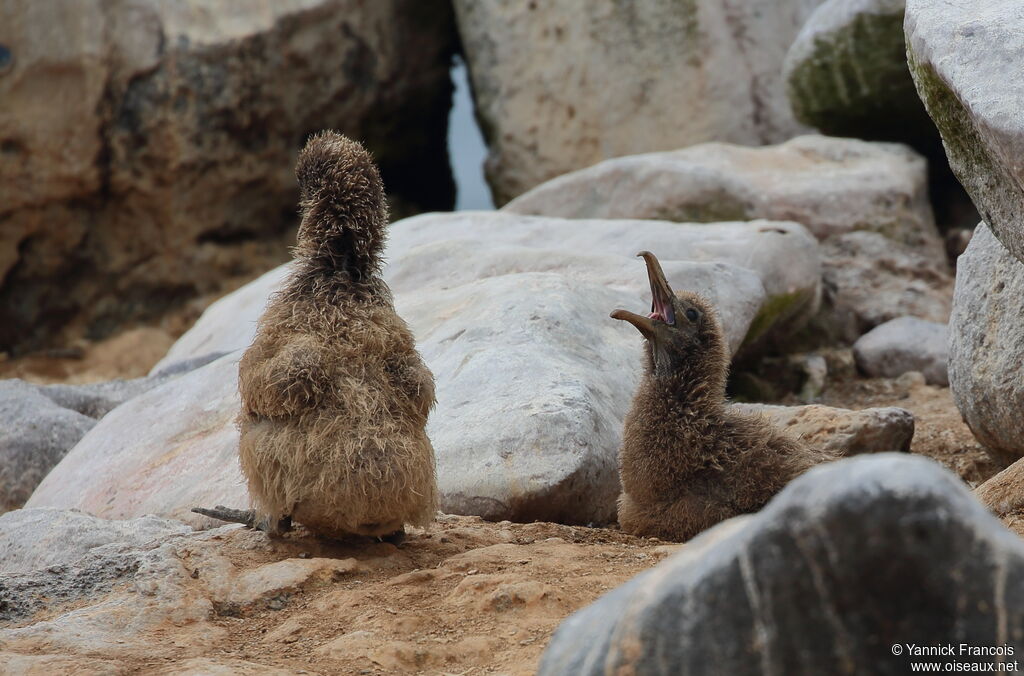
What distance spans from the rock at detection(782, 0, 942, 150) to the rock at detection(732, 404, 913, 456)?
512 cm

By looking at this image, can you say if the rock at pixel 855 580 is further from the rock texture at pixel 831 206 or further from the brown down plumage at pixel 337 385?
the rock texture at pixel 831 206

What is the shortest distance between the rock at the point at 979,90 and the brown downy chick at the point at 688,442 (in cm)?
135

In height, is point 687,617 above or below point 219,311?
above

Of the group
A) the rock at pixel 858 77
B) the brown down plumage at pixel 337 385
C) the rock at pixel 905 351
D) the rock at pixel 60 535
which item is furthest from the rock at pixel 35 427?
the rock at pixel 858 77

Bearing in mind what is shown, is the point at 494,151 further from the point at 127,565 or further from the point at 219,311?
the point at 127,565

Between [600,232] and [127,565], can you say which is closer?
[127,565]

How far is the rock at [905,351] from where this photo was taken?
8484mm

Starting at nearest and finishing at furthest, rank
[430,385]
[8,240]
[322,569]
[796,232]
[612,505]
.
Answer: [322,569] → [430,385] → [612,505] → [796,232] → [8,240]

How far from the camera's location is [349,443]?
168 inches

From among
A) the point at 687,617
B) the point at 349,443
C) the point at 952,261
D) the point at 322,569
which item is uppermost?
the point at 687,617

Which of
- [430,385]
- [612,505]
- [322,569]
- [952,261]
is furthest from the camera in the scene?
[952,261]

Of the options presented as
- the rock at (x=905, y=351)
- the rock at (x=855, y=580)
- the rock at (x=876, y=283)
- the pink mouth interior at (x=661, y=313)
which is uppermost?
the rock at (x=855, y=580)

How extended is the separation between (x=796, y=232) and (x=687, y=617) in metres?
6.75

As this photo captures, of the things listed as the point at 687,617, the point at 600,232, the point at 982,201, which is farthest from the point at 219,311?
the point at 687,617
